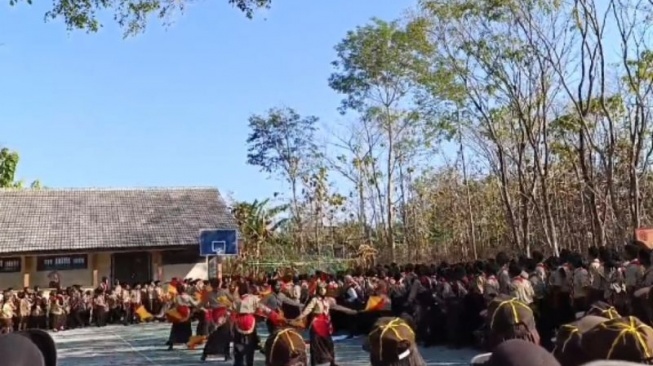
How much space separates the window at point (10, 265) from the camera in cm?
2796

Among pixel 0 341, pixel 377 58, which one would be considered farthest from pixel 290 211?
pixel 0 341

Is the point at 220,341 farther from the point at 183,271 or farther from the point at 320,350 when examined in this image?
the point at 183,271

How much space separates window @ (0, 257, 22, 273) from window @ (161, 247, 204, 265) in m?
5.17

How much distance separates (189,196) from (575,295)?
953 inches

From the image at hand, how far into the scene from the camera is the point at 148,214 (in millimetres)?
31500

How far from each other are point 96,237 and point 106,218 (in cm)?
197

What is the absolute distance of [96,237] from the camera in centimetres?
2894

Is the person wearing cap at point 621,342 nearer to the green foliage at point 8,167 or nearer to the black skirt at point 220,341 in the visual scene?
the black skirt at point 220,341

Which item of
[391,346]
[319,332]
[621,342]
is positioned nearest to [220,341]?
[319,332]

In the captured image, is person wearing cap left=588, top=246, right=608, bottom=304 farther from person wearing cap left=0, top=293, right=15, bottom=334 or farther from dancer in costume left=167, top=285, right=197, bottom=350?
person wearing cap left=0, top=293, right=15, bottom=334

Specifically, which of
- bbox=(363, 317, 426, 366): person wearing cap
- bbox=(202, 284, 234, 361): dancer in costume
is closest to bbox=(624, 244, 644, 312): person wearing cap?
bbox=(363, 317, 426, 366): person wearing cap

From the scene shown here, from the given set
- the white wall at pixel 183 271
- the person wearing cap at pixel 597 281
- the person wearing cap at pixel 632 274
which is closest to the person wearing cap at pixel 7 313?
the white wall at pixel 183 271

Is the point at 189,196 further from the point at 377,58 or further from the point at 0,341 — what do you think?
the point at 0,341

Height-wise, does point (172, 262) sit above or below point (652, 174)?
below
